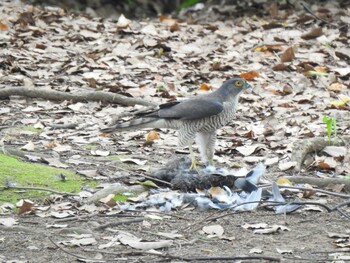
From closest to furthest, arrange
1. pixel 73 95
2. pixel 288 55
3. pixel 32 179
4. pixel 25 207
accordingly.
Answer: pixel 25 207 → pixel 32 179 → pixel 73 95 → pixel 288 55

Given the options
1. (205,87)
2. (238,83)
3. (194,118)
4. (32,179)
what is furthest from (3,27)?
(32,179)

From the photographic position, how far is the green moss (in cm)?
624

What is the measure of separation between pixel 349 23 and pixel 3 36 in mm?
5554

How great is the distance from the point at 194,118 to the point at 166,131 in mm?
1717

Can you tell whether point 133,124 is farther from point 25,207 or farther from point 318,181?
point 318,181

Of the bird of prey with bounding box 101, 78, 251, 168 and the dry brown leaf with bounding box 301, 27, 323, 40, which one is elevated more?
the bird of prey with bounding box 101, 78, 251, 168

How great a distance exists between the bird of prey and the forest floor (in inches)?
14.6

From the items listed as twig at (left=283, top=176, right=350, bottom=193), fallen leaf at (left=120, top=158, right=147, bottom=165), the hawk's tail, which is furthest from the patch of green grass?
fallen leaf at (left=120, top=158, right=147, bottom=165)

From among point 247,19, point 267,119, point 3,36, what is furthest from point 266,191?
point 247,19

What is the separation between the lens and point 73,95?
9484 millimetres

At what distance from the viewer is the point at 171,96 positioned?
9.77 metres

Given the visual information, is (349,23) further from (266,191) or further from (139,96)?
(266,191)

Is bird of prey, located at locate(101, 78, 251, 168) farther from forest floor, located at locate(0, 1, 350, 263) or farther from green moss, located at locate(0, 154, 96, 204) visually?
green moss, located at locate(0, 154, 96, 204)

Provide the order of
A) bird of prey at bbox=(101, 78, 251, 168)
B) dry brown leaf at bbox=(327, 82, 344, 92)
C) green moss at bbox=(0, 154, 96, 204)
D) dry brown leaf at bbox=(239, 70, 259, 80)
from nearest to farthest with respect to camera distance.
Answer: green moss at bbox=(0, 154, 96, 204) < bird of prey at bbox=(101, 78, 251, 168) < dry brown leaf at bbox=(327, 82, 344, 92) < dry brown leaf at bbox=(239, 70, 259, 80)
